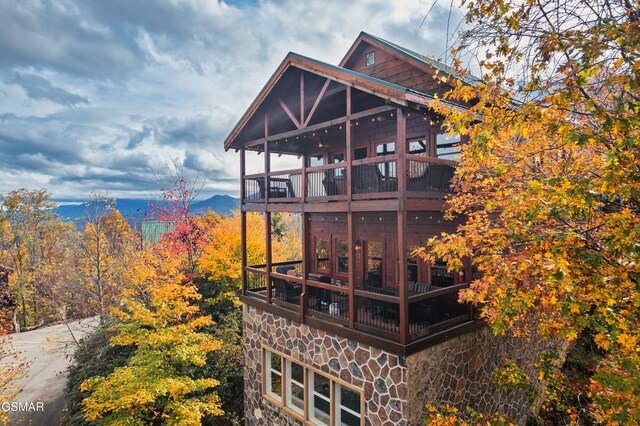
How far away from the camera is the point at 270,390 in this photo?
11266 mm

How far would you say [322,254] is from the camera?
612 inches

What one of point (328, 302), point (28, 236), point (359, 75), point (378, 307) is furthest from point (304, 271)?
point (28, 236)

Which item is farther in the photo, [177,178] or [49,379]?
[177,178]

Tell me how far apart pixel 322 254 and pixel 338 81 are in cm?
863

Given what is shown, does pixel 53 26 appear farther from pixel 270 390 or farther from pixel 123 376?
pixel 270 390

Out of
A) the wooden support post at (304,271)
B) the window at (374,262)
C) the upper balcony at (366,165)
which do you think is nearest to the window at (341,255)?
the window at (374,262)

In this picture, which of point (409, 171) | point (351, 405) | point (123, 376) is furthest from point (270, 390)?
point (409, 171)

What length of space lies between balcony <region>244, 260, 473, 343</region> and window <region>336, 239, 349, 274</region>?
10.8 ft

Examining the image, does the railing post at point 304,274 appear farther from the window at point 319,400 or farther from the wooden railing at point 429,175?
the wooden railing at point 429,175

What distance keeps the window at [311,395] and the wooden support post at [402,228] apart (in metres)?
2.34

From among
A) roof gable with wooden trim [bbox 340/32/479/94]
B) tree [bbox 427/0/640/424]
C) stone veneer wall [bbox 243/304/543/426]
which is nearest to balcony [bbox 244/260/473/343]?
stone veneer wall [bbox 243/304/543/426]

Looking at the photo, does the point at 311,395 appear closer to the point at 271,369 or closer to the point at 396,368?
the point at 271,369

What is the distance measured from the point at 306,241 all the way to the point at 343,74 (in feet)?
16.4

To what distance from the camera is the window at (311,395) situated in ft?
29.5
